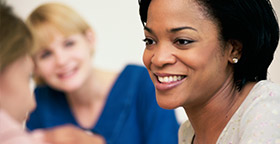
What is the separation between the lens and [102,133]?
167 centimetres

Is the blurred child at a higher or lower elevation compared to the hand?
higher

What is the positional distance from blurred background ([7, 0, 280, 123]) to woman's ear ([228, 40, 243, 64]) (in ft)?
3.99

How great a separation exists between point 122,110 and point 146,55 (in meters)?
0.90

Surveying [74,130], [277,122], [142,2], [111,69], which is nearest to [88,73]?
[111,69]

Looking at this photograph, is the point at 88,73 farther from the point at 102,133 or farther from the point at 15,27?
the point at 15,27

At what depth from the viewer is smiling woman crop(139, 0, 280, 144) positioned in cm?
67

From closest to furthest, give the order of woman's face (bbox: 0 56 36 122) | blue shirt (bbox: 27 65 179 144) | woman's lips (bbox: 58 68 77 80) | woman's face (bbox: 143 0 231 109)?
1. woman's face (bbox: 143 0 231 109)
2. woman's face (bbox: 0 56 36 122)
3. blue shirt (bbox: 27 65 179 144)
4. woman's lips (bbox: 58 68 77 80)

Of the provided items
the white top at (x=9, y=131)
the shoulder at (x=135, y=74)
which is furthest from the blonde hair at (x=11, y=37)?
the shoulder at (x=135, y=74)

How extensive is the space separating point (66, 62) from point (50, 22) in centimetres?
20

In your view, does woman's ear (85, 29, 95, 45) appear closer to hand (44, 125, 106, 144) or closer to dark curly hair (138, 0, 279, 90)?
hand (44, 125, 106, 144)

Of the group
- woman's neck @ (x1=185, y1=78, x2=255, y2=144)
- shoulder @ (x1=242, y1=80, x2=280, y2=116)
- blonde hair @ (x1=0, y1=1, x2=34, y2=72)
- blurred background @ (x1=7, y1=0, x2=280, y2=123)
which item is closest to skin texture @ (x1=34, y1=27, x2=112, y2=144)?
blurred background @ (x1=7, y1=0, x2=280, y2=123)

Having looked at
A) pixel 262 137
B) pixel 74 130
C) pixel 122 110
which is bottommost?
pixel 74 130

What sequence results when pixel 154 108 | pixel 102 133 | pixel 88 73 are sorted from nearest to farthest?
1. pixel 154 108
2. pixel 102 133
3. pixel 88 73

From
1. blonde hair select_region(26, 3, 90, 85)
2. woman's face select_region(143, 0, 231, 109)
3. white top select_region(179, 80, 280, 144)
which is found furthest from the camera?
blonde hair select_region(26, 3, 90, 85)
